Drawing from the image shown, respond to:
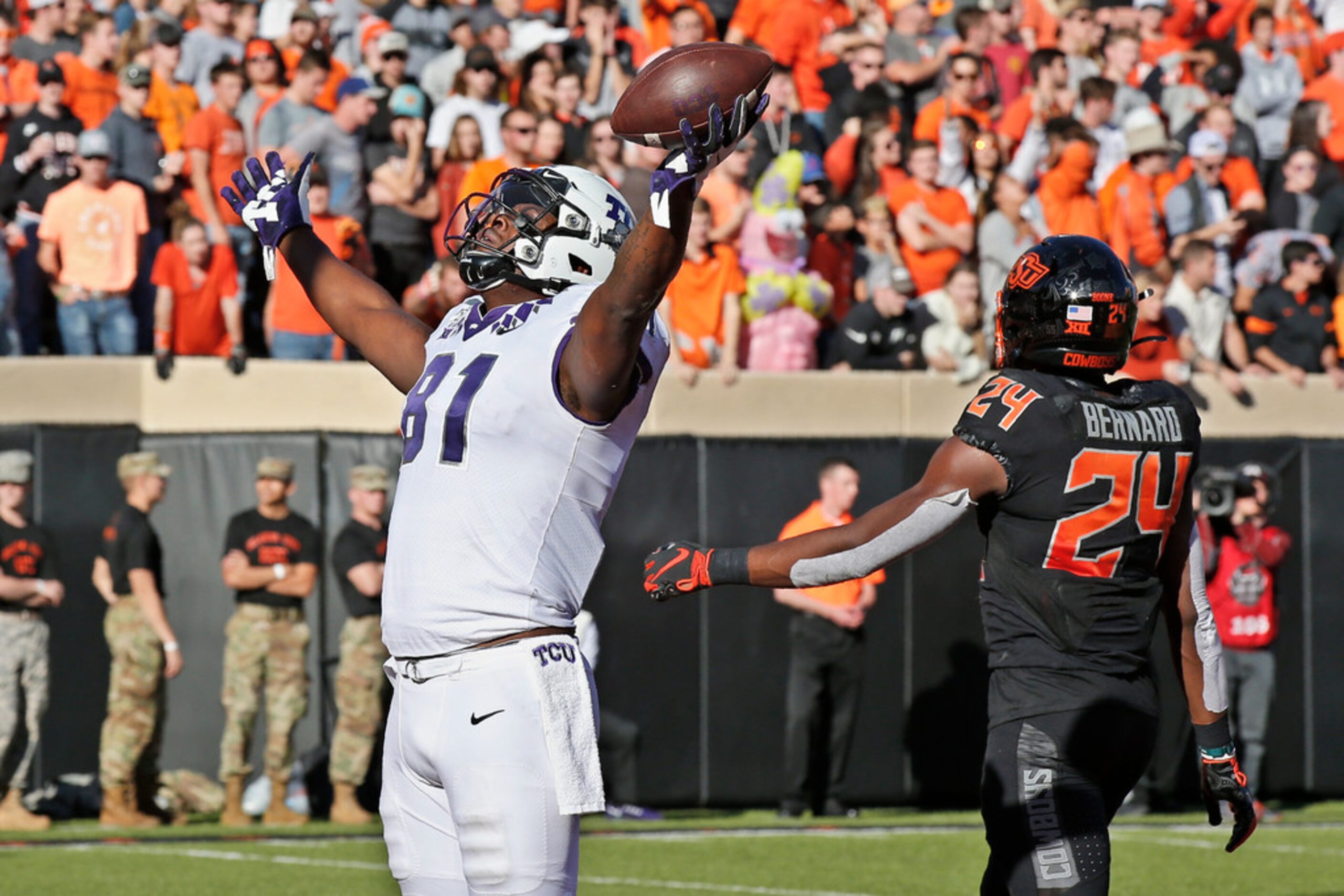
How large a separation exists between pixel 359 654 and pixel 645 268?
24.8 feet

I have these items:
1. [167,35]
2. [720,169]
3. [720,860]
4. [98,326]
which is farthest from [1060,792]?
[167,35]

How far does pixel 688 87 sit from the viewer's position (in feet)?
13.7

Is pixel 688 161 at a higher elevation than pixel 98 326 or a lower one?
lower

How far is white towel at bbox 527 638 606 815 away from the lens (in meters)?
3.78

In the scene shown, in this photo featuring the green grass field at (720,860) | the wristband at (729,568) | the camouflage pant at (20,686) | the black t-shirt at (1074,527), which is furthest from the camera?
the camouflage pant at (20,686)

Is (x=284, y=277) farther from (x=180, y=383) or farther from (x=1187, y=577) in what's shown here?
(x=1187, y=577)

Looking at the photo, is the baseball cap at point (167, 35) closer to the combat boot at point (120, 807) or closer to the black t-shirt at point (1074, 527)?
the combat boot at point (120, 807)

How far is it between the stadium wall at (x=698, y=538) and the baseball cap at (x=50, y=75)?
190 cm

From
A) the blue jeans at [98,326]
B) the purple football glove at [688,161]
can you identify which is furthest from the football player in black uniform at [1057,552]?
the blue jeans at [98,326]

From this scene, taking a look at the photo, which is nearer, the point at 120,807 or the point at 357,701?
the point at 120,807

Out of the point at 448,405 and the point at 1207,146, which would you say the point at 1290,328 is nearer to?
the point at 1207,146

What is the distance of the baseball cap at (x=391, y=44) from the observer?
12.7 meters

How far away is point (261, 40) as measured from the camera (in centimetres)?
1253

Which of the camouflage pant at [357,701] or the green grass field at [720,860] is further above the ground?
the camouflage pant at [357,701]
